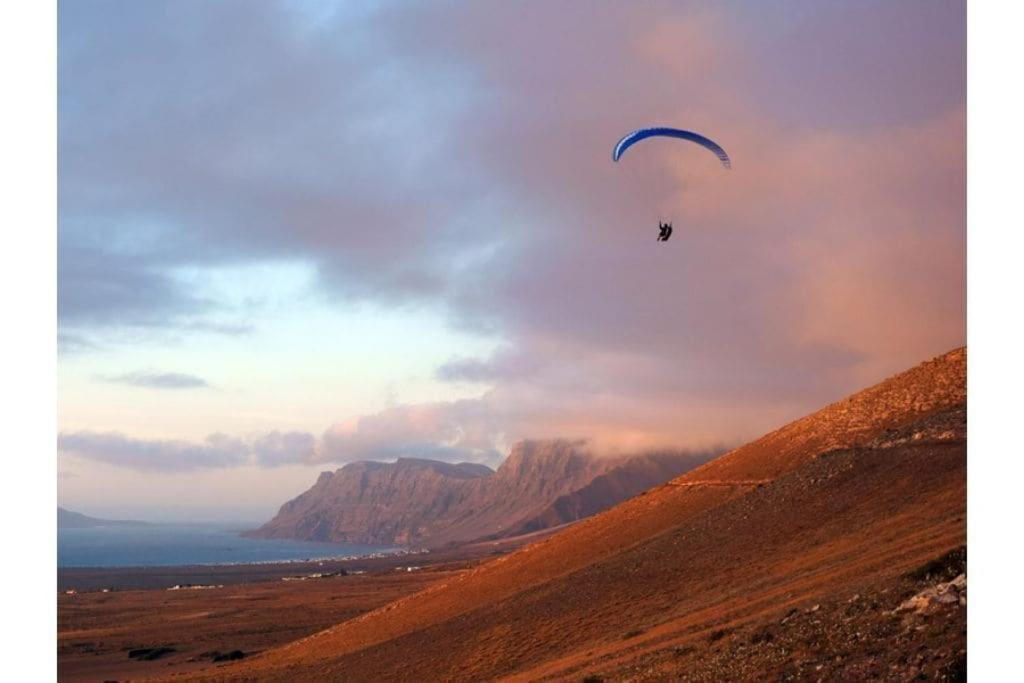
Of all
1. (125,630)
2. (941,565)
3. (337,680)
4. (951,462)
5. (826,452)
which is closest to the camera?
(941,565)

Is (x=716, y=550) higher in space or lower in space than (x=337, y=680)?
higher

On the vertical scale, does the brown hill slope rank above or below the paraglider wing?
below

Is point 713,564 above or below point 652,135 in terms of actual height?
below

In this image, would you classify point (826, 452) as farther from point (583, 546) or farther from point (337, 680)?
point (337, 680)

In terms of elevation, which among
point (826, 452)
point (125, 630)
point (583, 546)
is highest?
point (826, 452)

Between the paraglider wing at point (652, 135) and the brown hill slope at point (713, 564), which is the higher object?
the paraglider wing at point (652, 135)

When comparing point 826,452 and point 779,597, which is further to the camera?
point 826,452
